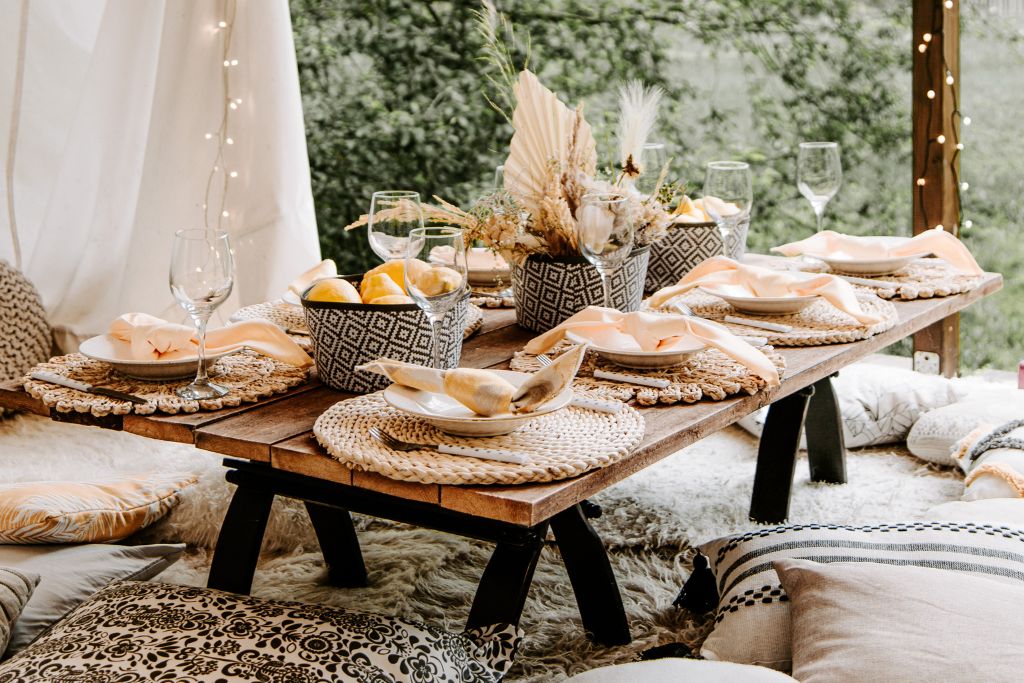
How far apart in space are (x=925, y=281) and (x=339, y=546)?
1331mm

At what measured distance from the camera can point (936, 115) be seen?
11.3ft

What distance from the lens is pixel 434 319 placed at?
164cm

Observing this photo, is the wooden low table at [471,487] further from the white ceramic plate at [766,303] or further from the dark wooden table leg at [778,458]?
the white ceramic plate at [766,303]

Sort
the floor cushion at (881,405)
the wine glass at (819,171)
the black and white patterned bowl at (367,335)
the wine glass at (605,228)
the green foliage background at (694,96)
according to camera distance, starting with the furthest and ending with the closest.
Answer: the green foliage background at (694,96)
the floor cushion at (881,405)
the wine glass at (819,171)
the wine glass at (605,228)
the black and white patterned bowl at (367,335)

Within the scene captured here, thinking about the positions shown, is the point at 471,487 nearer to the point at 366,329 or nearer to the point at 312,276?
the point at 366,329

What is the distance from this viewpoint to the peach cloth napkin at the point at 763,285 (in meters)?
2.04

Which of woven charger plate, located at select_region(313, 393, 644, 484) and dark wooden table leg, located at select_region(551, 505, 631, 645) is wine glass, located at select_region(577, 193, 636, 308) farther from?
dark wooden table leg, located at select_region(551, 505, 631, 645)

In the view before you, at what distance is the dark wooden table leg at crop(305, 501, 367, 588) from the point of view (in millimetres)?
2316

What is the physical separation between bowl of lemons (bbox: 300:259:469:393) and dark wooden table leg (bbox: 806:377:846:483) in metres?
1.32

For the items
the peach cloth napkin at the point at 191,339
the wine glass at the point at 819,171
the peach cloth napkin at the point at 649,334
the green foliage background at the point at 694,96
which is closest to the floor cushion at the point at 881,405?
the wine glass at the point at 819,171

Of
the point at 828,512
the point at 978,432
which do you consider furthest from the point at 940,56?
the point at 828,512

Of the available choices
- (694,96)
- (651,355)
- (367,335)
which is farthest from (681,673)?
(694,96)

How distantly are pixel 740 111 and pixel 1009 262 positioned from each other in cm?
135

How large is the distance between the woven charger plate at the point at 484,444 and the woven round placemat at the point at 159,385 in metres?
0.17
